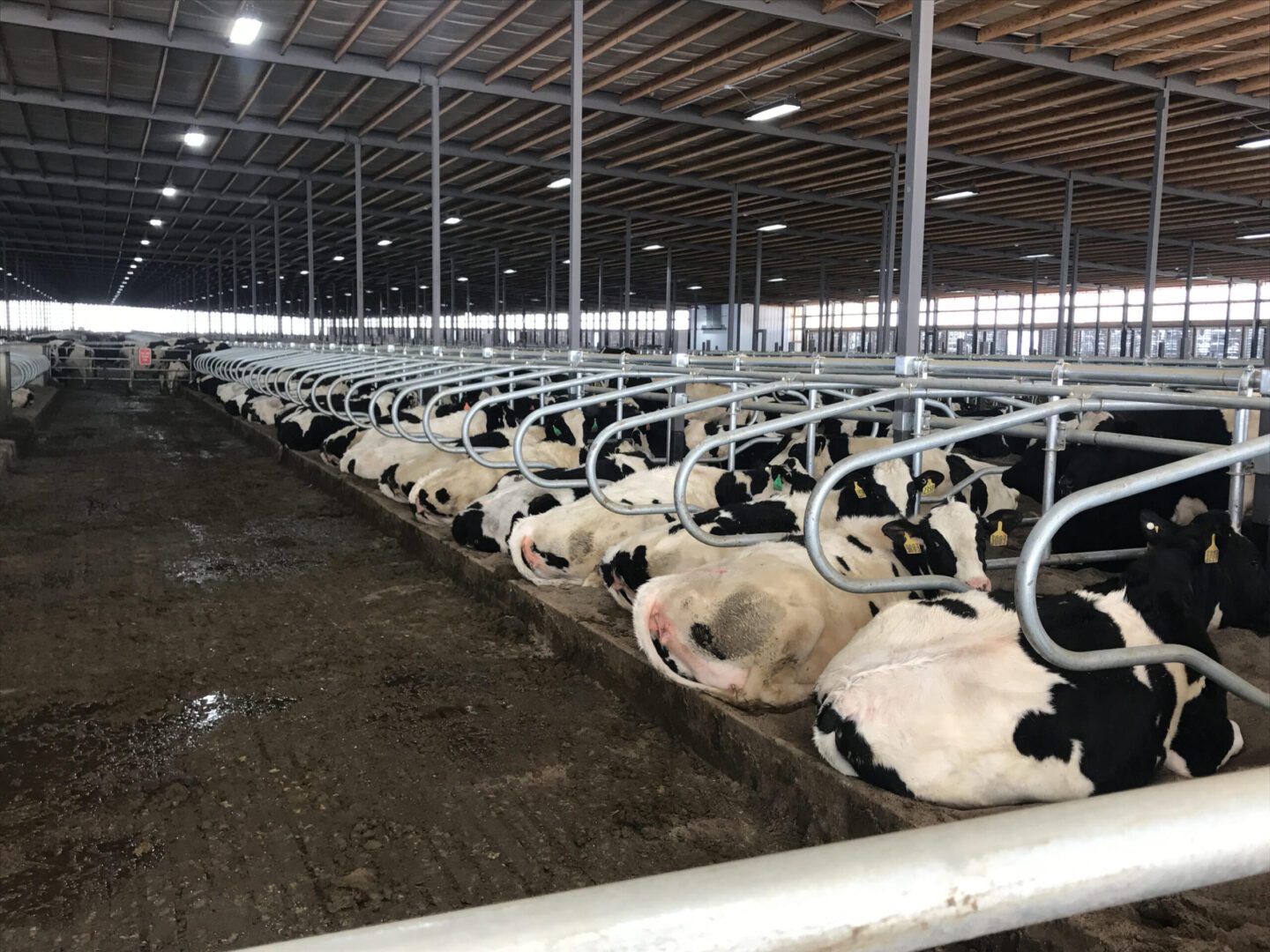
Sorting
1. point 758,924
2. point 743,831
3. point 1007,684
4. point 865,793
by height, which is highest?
point 758,924

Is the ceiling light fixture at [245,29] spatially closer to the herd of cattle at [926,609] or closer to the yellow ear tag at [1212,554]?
the herd of cattle at [926,609]

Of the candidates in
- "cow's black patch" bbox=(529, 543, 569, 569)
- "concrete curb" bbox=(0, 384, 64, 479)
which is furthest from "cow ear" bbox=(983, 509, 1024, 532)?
"concrete curb" bbox=(0, 384, 64, 479)

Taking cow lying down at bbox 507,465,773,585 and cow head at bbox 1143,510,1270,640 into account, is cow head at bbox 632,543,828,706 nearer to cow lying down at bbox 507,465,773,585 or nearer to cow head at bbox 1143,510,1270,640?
cow head at bbox 1143,510,1270,640

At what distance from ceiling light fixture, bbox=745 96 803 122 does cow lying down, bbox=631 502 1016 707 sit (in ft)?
28.8

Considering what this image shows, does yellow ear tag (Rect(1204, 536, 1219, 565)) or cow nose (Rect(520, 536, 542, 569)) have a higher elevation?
yellow ear tag (Rect(1204, 536, 1219, 565))

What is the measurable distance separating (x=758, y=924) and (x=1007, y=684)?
2.37m

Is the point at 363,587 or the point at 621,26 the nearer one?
the point at 363,587

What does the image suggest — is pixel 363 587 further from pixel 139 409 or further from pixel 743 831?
pixel 139 409

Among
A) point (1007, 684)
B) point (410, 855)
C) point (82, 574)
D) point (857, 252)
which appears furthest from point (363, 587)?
point (857, 252)

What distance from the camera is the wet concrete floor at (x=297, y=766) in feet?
9.66

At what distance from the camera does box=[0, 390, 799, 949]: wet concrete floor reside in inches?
116

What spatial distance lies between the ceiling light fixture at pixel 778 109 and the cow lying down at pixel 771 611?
877cm

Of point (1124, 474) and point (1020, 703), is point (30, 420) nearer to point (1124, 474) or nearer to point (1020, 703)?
point (1124, 474)

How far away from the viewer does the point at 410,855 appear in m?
3.15
